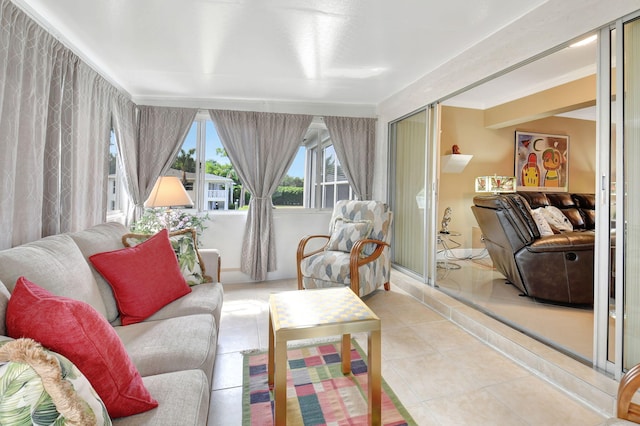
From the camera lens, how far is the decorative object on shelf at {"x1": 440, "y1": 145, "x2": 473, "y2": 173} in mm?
4656

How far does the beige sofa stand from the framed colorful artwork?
5224mm

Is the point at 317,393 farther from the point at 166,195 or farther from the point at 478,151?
the point at 478,151

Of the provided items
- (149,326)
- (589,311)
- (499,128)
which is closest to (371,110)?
(499,128)

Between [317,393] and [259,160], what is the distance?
9.29 ft

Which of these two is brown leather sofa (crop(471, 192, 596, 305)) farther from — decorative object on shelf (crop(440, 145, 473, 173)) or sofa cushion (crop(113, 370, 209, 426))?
sofa cushion (crop(113, 370, 209, 426))

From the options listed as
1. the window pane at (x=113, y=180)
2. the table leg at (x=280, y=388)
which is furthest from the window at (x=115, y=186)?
the table leg at (x=280, y=388)

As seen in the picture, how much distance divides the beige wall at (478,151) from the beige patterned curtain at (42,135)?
4.49 metres

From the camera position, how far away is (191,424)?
0.94m

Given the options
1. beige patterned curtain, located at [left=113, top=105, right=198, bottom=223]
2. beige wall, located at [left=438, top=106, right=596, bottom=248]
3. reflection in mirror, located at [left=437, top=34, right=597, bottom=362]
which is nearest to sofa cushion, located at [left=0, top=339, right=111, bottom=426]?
reflection in mirror, located at [left=437, top=34, right=597, bottom=362]

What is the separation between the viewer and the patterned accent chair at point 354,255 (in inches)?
114

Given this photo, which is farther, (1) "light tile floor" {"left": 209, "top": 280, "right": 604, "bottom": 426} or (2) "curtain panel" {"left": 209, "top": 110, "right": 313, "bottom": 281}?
(2) "curtain panel" {"left": 209, "top": 110, "right": 313, "bottom": 281}

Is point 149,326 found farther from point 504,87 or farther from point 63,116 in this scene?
point 504,87

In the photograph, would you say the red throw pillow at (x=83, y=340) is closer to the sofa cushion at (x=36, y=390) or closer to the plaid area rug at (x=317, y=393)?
the sofa cushion at (x=36, y=390)

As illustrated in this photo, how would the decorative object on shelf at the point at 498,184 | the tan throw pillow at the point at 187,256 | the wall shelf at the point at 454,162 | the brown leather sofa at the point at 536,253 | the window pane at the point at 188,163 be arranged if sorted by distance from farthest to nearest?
1. the wall shelf at the point at 454,162
2. the decorative object on shelf at the point at 498,184
3. the window pane at the point at 188,163
4. the brown leather sofa at the point at 536,253
5. the tan throw pillow at the point at 187,256
